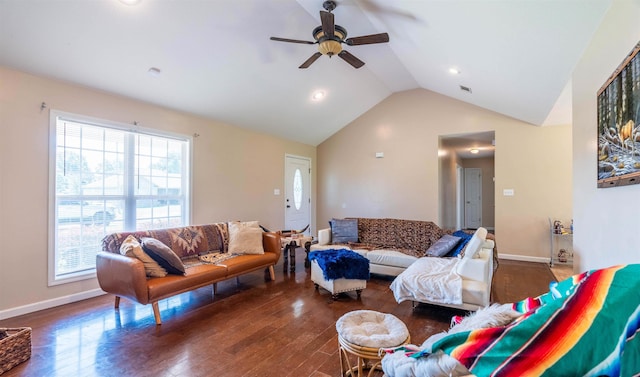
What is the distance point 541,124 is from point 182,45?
5.66 metres

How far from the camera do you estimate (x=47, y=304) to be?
325cm

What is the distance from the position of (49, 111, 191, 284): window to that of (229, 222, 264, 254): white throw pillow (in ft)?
3.36

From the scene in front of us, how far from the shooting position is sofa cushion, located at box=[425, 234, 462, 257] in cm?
387

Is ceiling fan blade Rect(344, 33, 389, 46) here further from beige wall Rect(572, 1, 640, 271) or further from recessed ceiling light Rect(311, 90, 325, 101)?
recessed ceiling light Rect(311, 90, 325, 101)

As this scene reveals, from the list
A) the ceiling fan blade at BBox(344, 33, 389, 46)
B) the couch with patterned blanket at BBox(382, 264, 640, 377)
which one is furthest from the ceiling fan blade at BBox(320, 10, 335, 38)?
the couch with patterned blanket at BBox(382, 264, 640, 377)

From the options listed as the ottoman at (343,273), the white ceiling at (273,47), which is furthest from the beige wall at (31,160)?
the ottoman at (343,273)

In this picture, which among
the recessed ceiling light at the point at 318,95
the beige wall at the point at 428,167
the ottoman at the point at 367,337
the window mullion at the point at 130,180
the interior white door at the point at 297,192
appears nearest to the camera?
the ottoman at the point at 367,337

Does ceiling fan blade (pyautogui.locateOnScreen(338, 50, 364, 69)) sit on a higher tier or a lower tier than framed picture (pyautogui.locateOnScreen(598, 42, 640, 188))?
higher

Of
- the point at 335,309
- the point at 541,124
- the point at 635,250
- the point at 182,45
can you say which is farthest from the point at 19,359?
the point at 541,124

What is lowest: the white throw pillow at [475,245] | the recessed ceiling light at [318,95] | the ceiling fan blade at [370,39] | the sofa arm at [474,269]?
the sofa arm at [474,269]

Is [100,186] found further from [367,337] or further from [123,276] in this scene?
[367,337]

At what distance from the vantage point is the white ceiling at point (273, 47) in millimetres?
2604

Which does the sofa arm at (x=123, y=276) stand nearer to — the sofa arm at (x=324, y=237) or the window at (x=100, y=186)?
the window at (x=100, y=186)

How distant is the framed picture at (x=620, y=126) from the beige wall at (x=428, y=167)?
3.69 meters
